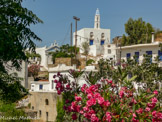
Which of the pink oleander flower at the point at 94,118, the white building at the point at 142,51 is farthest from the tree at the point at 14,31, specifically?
the white building at the point at 142,51

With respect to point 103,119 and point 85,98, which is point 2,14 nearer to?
point 85,98

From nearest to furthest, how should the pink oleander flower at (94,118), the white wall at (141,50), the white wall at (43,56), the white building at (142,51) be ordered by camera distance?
the pink oleander flower at (94,118), the white building at (142,51), the white wall at (141,50), the white wall at (43,56)

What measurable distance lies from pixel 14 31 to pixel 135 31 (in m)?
47.5

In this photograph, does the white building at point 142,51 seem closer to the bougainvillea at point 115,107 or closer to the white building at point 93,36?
the bougainvillea at point 115,107

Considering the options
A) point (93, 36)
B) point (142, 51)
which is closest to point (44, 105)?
point (142, 51)

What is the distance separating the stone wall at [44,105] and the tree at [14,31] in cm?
2212

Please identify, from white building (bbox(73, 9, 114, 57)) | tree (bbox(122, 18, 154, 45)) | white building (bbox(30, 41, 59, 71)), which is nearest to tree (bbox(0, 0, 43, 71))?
tree (bbox(122, 18, 154, 45))

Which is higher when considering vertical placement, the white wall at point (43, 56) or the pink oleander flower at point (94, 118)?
the white wall at point (43, 56)

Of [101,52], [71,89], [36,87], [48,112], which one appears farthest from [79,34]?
[71,89]

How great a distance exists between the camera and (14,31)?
8094 mm

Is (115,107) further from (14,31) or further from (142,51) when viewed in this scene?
(142,51)

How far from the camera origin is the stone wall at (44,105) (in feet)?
102

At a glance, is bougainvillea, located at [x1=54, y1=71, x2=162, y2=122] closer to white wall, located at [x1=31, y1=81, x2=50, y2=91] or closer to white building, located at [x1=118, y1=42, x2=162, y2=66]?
white building, located at [x1=118, y1=42, x2=162, y2=66]

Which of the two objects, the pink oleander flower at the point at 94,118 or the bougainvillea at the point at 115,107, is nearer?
the pink oleander flower at the point at 94,118
